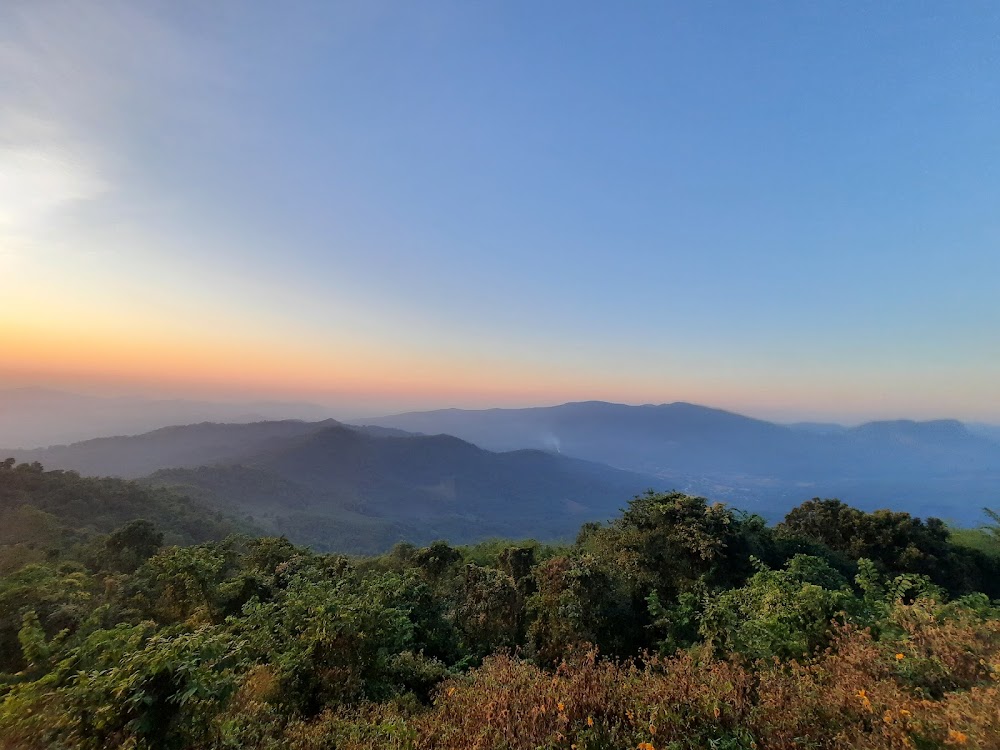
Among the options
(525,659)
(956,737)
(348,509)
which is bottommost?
(348,509)

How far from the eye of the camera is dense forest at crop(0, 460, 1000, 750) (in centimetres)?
377

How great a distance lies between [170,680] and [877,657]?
6870mm

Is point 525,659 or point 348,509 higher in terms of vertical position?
point 525,659

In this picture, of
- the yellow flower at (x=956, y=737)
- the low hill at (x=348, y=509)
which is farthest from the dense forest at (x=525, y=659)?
the low hill at (x=348, y=509)

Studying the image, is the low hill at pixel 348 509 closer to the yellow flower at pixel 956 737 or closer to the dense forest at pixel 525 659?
the dense forest at pixel 525 659

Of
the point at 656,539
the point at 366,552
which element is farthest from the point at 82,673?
the point at 366,552

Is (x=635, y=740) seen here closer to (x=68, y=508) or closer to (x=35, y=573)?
(x=35, y=573)

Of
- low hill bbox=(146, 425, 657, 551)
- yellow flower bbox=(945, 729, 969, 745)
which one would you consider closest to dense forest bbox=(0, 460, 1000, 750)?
yellow flower bbox=(945, 729, 969, 745)

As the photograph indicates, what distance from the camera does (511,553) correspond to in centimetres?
1808

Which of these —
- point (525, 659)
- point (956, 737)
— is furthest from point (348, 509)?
point (956, 737)

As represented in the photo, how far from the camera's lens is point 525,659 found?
28.0 ft

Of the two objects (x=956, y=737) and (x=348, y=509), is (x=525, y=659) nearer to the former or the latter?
(x=956, y=737)

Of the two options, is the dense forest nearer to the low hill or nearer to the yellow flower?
the yellow flower

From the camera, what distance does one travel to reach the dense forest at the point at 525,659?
3.77 metres
